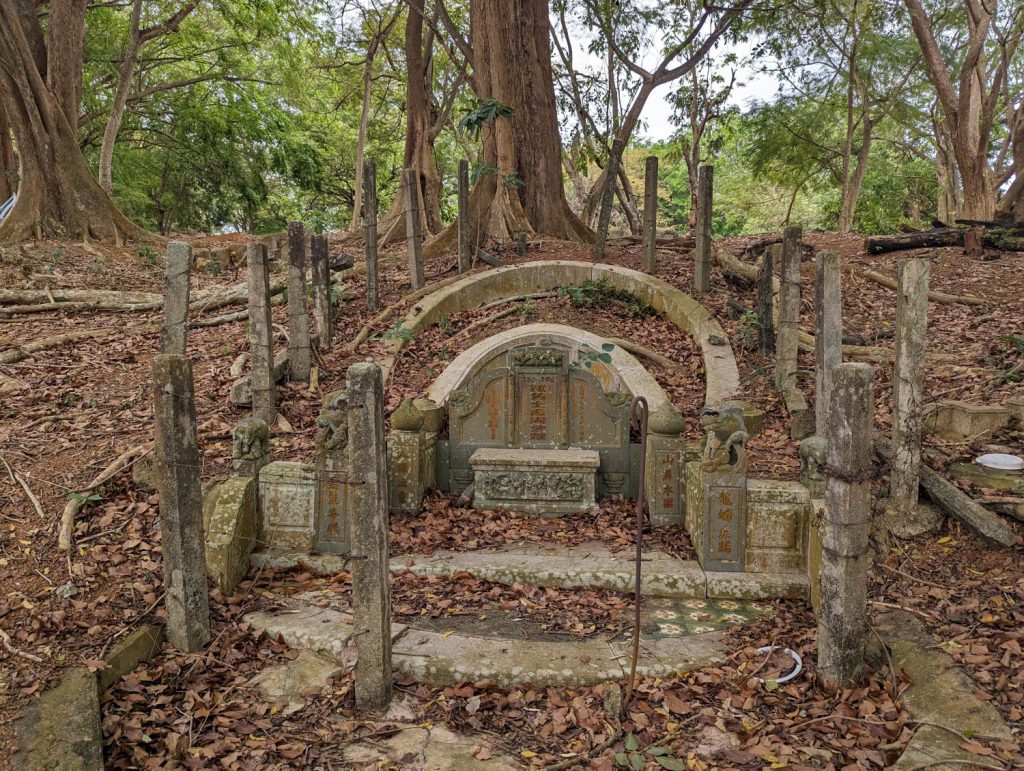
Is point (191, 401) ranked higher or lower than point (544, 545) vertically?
higher

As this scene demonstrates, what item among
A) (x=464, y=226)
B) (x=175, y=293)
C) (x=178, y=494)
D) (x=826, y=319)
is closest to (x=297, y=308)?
(x=175, y=293)

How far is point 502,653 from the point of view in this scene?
4430mm

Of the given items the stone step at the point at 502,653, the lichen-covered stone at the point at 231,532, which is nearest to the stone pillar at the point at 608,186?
the lichen-covered stone at the point at 231,532

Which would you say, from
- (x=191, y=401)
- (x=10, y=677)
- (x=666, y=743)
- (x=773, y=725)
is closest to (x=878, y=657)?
(x=773, y=725)

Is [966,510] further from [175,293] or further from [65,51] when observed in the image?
[65,51]

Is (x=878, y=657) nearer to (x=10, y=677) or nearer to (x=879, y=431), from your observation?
(x=879, y=431)

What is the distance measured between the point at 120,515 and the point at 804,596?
5498 millimetres

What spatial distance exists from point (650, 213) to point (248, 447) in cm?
660

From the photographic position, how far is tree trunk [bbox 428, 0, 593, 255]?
39.2 ft

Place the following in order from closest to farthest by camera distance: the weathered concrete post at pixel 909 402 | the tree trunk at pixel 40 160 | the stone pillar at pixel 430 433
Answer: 1. the weathered concrete post at pixel 909 402
2. the stone pillar at pixel 430 433
3. the tree trunk at pixel 40 160

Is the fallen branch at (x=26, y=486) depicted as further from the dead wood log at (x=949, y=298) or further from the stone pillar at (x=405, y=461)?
the dead wood log at (x=949, y=298)

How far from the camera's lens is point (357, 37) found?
18703mm

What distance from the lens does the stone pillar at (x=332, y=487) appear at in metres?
5.83

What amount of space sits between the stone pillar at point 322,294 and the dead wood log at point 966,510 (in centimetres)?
655
